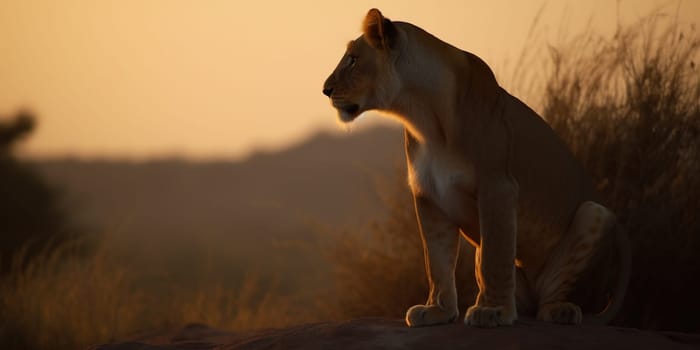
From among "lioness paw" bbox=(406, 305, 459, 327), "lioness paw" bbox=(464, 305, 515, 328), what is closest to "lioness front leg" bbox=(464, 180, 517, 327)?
"lioness paw" bbox=(464, 305, 515, 328)

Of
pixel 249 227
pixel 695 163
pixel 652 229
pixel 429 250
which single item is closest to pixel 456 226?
pixel 429 250

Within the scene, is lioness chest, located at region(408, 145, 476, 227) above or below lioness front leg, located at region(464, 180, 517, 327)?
above

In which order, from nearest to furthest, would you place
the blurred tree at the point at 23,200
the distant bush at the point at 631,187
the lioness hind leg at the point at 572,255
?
the lioness hind leg at the point at 572,255 < the distant bush at the point at 631,187 < the blurred tree at the point at 23,200

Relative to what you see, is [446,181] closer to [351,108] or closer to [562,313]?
[351,108]

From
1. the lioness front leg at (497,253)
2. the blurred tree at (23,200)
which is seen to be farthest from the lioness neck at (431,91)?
the blurred tree at (23,200)

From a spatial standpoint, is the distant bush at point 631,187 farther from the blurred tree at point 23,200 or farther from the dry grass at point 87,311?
the blurred tree at point 23,200

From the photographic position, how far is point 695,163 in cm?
816

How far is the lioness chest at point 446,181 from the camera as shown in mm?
5219

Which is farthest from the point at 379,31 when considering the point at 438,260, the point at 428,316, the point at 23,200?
the point at 23,200

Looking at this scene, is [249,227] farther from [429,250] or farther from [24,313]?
[429,250]

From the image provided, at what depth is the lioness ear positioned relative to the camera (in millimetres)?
5293

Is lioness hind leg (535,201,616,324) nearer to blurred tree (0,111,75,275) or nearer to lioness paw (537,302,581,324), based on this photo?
lioness paw (537,302,581,324)

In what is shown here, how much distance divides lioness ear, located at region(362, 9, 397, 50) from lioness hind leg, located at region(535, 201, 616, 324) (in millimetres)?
1437

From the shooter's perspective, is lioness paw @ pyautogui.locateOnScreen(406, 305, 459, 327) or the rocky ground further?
lioness paw @ pyautogui.locateOnScreen(406, 305, 459, 327)
